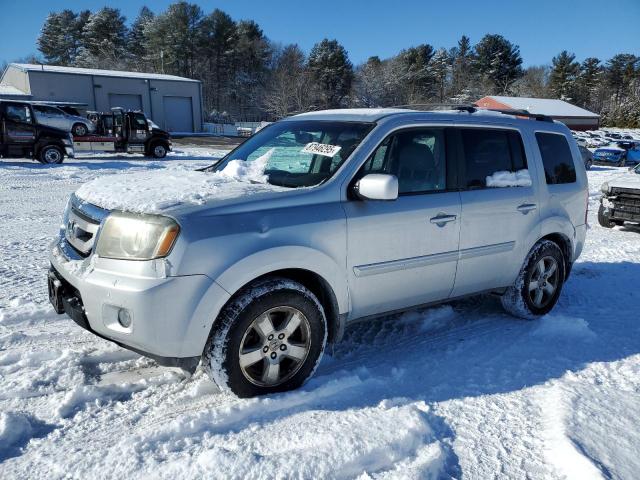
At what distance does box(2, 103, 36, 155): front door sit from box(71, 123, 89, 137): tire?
6.65 metres

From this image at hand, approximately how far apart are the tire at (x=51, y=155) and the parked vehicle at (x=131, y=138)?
4.70m

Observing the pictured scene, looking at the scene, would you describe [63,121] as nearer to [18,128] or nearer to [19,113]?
[19,113]

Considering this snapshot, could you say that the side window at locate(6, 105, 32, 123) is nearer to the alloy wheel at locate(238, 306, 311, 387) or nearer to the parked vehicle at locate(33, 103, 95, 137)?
the parked vehicle at locate(33, 103, 95, 137)

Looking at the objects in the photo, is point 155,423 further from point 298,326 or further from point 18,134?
point 18,134

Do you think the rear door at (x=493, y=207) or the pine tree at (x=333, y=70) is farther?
the pine tree at (x=333, y=70)

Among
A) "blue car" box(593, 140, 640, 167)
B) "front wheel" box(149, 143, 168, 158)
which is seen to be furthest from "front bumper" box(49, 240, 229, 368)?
"blue car" box(593, 140, 640, 167)

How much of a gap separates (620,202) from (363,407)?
831 centimetres

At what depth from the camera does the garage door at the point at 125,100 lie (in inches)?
1732

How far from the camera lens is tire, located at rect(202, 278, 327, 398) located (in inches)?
125

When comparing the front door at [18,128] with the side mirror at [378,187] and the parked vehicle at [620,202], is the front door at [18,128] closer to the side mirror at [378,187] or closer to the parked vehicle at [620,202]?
the parked vehicle at [620,202]

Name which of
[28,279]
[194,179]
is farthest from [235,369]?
[28,279]

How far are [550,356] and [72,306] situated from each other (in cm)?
357

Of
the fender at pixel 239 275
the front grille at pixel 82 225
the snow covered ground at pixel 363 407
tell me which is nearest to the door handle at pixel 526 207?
the snow covered ground at pixel 363 407

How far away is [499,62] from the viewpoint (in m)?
80.7
